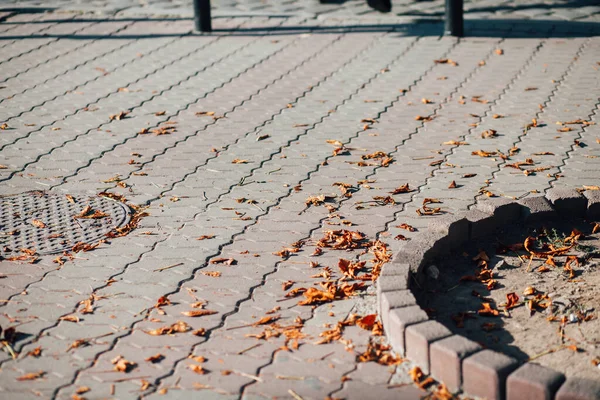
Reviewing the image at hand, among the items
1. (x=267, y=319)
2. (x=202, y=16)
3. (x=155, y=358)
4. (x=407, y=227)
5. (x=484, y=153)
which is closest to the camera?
(x=155, y=358)

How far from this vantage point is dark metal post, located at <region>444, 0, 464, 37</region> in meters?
10.5

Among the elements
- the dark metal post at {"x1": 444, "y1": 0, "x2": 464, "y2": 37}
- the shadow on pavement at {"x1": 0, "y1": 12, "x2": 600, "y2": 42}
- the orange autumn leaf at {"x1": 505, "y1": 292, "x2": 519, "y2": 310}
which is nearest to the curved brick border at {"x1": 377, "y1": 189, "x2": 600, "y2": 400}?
the orange autumn leaf at {"x1": 505, "y1": 292, "x2": 519, "y2": 310}

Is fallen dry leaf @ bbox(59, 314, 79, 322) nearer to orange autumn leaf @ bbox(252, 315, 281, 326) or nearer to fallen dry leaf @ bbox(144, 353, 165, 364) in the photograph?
fallen dry leaf @ bbox(144, 353, 165, 364)

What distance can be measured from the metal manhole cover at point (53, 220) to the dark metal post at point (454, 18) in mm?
5858

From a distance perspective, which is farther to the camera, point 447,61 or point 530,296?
point 447,61

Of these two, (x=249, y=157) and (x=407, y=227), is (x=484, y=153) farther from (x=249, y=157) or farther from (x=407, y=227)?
(x=249, y=157)

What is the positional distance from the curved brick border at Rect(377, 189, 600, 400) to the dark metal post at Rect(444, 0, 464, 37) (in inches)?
217

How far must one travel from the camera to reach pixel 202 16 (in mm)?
11117

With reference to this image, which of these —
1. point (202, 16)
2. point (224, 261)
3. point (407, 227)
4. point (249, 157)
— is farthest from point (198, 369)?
point (202, 16)

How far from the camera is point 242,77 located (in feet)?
30.9

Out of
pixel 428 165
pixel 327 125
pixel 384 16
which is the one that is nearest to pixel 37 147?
pixel 327 125

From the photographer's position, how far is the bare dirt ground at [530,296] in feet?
13.5

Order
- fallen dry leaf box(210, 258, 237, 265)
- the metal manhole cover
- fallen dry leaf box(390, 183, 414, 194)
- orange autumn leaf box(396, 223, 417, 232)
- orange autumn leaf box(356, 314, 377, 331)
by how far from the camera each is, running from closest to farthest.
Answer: orange autumn leaf box(356, 314, 377, 331) → fallen dry leaf box(210, 258, 237, 265) → the metal manhole cover → orange autumn leaf box(396, 223, 417, 232) → fallen dry leaf box(390, 183, 414, 194)

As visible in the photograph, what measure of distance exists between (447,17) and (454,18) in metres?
0.09
